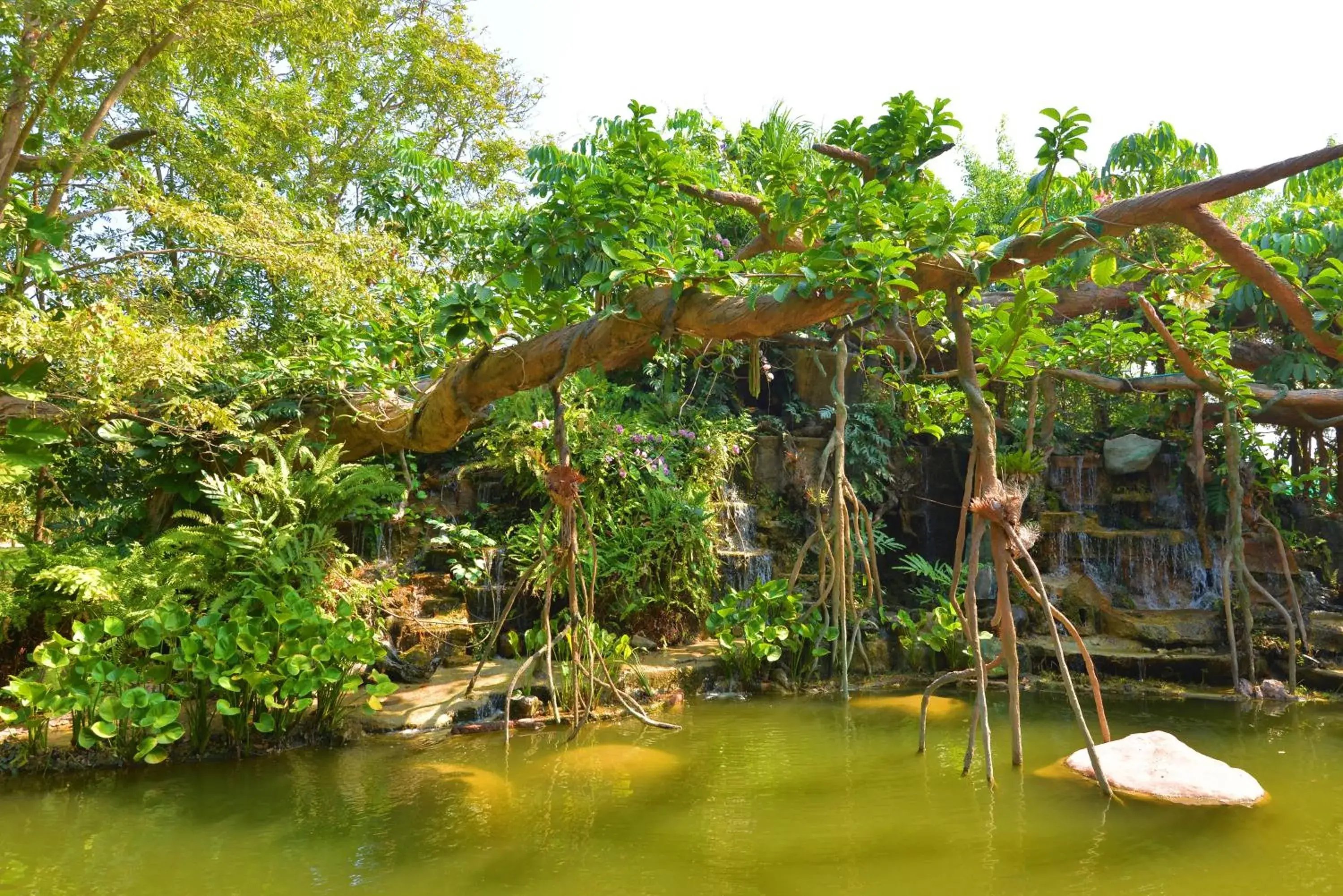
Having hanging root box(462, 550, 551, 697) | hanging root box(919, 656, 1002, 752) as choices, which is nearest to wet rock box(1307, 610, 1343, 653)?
hanging root box(919, 656, 1002, 752)

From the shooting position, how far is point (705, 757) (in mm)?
4855

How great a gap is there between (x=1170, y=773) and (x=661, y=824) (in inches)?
97.8

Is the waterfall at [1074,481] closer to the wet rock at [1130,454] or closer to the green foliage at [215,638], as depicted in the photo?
the wet rock at [1130,454]

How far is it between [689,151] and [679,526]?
3.59m

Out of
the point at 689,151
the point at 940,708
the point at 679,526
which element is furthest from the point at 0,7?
the point at 940,708

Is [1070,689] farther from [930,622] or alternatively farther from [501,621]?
[930,622]

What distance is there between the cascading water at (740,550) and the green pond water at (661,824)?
3341 mm

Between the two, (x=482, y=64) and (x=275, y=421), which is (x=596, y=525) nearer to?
(x=275, y=421)

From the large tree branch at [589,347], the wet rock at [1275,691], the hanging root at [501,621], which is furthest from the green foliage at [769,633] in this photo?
the wet rock at [1275,691]

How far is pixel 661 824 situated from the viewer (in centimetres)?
371

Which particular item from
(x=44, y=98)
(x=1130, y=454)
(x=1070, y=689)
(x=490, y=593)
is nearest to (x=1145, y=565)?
(x=1130, y=454)

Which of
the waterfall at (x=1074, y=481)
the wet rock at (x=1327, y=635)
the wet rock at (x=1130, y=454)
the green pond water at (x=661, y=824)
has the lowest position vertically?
the green pond water at (x=661, y=824)

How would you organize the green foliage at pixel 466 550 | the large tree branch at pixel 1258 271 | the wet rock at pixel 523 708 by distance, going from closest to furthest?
the large tree branch at pixel 1258 271 < the wet rock at pixel 523 708 < the green foliage at pixel 466 550

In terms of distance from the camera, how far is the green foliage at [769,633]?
6.00 meters
